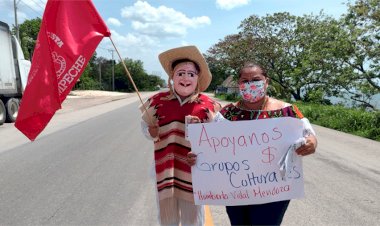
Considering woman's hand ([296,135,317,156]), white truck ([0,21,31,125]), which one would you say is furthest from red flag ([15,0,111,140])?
white truck ([0,21,31,125])

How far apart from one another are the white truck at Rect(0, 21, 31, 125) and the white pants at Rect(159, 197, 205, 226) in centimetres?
1563

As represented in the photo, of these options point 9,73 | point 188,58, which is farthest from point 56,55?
point 9,73

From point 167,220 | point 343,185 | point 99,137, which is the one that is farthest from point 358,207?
point 99,137

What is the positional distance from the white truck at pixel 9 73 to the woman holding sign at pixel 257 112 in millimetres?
16007

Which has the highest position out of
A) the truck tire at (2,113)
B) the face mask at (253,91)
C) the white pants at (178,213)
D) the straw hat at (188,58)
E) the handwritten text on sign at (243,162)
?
the straw hat at (188,58)

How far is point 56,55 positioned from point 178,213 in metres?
1.54

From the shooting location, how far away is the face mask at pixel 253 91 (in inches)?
114

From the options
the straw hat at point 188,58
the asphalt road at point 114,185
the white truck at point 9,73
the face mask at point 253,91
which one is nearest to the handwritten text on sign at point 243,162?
the face mask at point 253,91

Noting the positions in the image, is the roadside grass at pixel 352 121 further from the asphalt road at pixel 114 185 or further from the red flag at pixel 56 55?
the red flag at pixel 56 55

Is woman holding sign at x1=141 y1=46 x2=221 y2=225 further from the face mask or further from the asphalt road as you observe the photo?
the asphalt road

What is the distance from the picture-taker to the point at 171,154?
316cm

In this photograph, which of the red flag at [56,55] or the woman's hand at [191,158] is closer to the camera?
the woman's hand at [191,158]

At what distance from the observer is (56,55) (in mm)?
3152

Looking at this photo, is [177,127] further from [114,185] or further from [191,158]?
[114,185]
